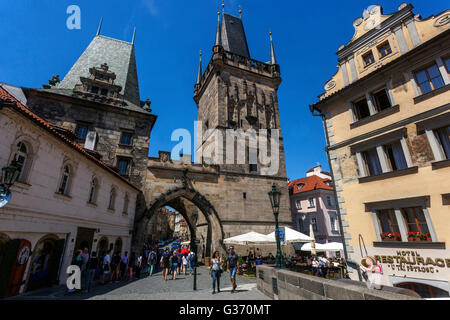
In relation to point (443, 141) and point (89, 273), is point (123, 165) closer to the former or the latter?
point (89, 273)

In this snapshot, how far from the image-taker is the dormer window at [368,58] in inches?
444

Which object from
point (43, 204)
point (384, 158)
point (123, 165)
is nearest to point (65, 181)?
point (43, 204)

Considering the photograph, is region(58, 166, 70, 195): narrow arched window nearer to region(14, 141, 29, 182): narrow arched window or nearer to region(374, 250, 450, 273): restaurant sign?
region(14, 141, 29, 182): narrow arched window

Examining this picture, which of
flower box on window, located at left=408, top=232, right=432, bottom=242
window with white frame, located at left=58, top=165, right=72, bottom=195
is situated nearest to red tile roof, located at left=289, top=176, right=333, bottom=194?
flower box on window, located at left=408, top=232, right=432, bottom=242

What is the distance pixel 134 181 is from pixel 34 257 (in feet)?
31.2

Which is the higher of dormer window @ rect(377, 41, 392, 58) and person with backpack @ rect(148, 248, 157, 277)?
dormer window @ rect(377, 41, 392, 58)

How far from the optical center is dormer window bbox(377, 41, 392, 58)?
10.6 meters

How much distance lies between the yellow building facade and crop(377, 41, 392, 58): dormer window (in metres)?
0.04

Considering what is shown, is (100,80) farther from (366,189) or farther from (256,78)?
(366,189)

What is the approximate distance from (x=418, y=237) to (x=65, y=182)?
1425 cm

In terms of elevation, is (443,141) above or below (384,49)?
below

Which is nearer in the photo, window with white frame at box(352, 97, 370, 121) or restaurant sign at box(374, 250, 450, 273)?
restaurant sign at box(374, 250, 450, 273)

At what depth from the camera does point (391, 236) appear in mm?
8648

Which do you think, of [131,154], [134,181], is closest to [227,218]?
[134,181]
